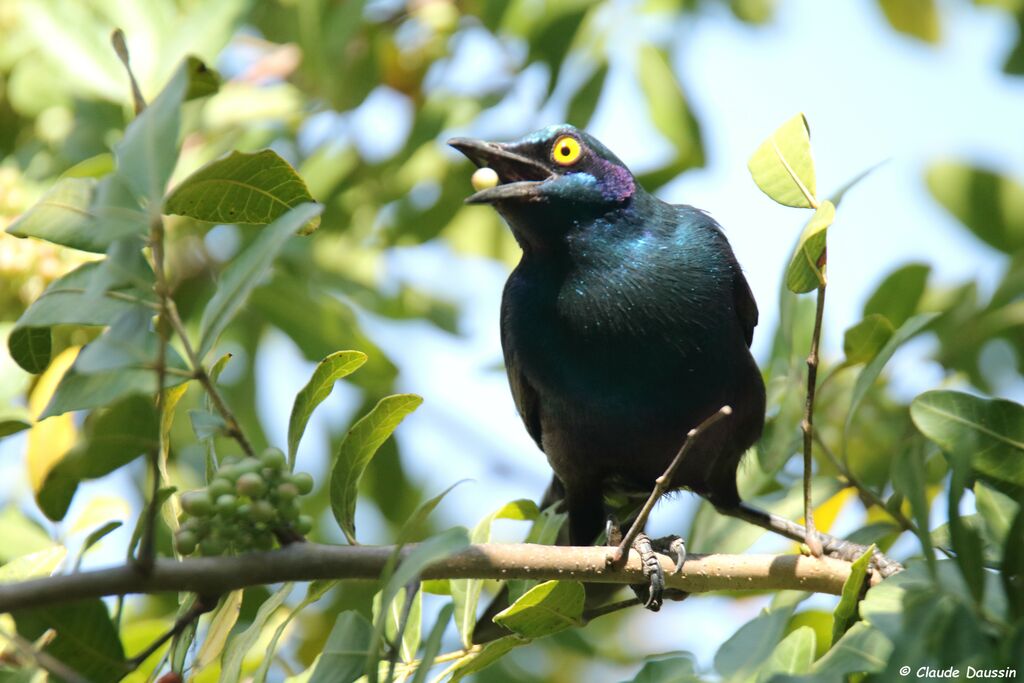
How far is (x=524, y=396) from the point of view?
4.17 metres

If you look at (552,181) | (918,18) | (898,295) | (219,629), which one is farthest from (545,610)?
(918,18)

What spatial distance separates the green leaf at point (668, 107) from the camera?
4.64 metres

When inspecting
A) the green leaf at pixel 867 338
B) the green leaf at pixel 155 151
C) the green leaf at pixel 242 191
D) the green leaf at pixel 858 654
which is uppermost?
the green leaf at pixel 155 151

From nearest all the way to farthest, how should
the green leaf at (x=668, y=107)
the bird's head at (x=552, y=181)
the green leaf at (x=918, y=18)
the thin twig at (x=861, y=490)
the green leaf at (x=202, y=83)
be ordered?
the green leaf at (x=202, y=83) → the thin twig at (x=861, y=490) → the bird's head at (x=552, y=181) → the green leaf at (x=668, y=107) → the green leaf at (x=918, y=18)

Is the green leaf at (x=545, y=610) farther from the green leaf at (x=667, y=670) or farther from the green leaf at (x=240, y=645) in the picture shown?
the green leaf at (x=240, y=645)

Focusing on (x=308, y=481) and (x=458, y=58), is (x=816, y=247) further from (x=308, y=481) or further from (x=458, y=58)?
(x=458, y=58)

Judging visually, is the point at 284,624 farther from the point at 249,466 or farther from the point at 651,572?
the point at 651,572

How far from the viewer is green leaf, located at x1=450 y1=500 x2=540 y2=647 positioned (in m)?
3.01

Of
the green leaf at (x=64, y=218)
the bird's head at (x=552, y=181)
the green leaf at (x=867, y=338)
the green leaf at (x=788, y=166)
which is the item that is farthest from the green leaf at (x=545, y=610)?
the bird's head at (x=552, y=181)

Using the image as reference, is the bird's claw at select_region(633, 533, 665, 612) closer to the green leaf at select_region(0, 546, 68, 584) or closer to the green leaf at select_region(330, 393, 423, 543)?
the green leaf at select_region(330, 393, 423, 543)

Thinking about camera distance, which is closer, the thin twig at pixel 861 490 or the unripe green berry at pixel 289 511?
the unripe green berry at pixel 289 511

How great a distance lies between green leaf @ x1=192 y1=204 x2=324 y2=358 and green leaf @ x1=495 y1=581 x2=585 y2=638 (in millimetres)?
906

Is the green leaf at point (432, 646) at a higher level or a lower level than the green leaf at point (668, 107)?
lower

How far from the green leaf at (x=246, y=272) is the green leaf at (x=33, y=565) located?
976 mm
